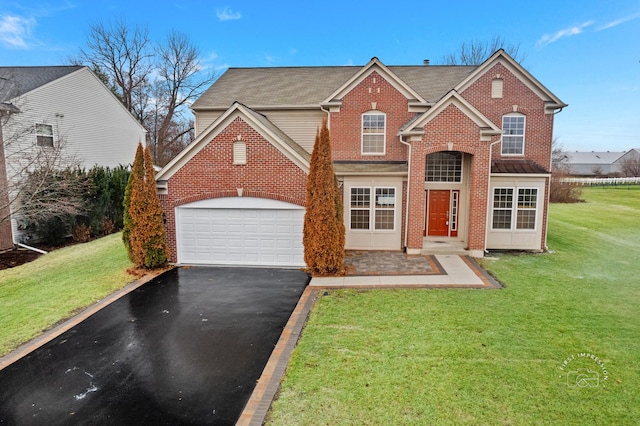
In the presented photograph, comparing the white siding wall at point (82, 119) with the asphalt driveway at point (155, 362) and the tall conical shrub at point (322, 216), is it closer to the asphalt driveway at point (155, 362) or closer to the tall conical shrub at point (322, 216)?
the asphalt driveway at point (155, 362)

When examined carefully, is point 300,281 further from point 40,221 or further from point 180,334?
point 40,221

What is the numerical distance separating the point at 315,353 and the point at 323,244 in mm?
5148

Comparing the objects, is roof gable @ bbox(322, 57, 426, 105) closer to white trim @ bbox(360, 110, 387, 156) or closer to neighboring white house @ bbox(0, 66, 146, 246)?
white trim @ bbox(360, 110, 387, 156)

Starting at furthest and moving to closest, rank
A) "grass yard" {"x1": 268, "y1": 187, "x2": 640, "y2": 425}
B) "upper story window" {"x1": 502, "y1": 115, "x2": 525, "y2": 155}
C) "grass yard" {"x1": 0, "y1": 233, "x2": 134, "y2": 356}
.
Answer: "upper story window" {"x1": 502, "y1": 115, "x2": 525, "y2": 155} → "grass yard" {"x1": 0, "y1": 233, "x2": 134, "y2": 356} → "grass yard" {"x1": 268, "y1": 187, "x2": 640, "y2": 425}

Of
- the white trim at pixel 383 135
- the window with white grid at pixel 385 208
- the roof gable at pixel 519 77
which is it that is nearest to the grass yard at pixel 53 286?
the window with white grid at pixel 385 208

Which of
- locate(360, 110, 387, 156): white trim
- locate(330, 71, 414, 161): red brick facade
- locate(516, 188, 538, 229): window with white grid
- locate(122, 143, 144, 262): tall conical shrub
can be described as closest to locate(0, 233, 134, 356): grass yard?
locate(122, 143, 144, 262): tall conical shrub

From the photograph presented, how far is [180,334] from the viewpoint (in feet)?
25.1

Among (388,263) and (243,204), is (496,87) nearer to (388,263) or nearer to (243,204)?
(388,263)

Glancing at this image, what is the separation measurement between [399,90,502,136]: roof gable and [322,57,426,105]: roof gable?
2387mm

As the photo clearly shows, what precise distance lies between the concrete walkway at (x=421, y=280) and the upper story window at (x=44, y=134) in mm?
16469

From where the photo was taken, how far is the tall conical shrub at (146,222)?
39.5 feet

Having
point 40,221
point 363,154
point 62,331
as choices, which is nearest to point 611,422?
point 62,331

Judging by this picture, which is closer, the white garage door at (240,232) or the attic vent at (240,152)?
the attic vent at (240,152)

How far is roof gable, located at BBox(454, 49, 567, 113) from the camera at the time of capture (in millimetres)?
14992
